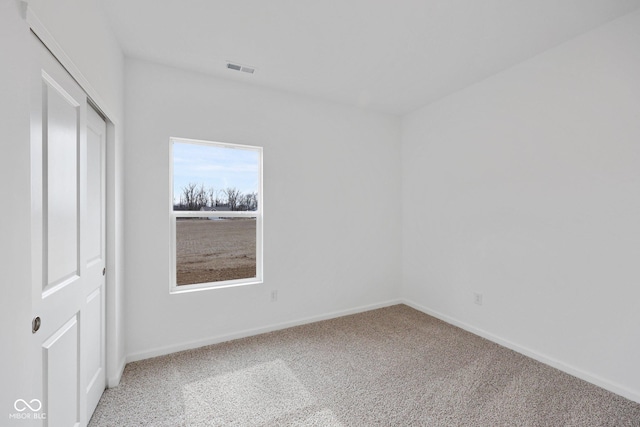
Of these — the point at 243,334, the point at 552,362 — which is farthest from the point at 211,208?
the point at 552,362

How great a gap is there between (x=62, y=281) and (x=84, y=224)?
0.34m

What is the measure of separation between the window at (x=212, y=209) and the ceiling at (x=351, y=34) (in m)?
0.80

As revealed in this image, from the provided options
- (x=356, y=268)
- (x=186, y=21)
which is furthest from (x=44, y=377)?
(x=356, y=268)

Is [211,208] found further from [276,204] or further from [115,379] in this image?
[115,379]

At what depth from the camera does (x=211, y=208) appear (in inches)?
118

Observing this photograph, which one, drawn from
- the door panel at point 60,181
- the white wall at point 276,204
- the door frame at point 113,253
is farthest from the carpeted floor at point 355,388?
the door panel at point 60,181

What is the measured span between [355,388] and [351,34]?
109 inches

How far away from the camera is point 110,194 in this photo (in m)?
2.21

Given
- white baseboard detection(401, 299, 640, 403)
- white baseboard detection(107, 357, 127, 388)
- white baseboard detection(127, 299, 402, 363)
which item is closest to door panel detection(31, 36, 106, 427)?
white baseboard detection(107, 357, 127, 388)

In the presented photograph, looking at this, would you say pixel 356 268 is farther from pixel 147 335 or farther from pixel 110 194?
pixel 110 194

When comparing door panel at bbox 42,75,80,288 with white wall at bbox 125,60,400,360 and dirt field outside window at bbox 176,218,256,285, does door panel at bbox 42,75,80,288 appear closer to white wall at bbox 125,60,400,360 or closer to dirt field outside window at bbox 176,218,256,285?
white wall at bbox 125,60,400,360

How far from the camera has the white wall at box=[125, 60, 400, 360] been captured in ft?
8.61

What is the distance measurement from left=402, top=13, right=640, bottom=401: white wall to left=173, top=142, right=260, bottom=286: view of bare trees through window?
2.32 m

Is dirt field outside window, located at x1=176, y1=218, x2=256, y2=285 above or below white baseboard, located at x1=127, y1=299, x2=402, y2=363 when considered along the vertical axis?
above
